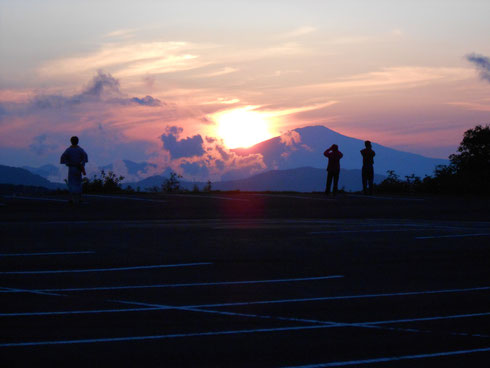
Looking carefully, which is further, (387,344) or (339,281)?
(339,281)

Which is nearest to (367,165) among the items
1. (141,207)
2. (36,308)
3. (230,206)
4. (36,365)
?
(230,206)

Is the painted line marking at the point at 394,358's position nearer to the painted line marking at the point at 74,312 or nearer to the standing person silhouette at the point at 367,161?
the painted line marking at the point at 74,312

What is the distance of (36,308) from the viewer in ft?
26.8

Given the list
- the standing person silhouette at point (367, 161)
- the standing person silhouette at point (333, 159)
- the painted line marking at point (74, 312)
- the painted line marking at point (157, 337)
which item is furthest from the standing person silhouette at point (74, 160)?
the painted line marking at point (157, 337)

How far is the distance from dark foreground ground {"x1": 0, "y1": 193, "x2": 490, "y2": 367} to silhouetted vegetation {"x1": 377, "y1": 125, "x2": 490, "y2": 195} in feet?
65.0

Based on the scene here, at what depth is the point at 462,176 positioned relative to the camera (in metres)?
41.6

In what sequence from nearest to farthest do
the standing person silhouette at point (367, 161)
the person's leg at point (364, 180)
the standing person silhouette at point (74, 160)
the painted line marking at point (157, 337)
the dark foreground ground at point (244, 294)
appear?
the dark foreground ground at point (244, 294)
the painted line marking at point (157, 337)
the standing person silhouette at point (74, 160)
the standing person silhouette at point (367, 161)
the person's leg at point (364, 180)

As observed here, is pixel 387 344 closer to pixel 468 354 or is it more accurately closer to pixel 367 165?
pixel 468 354

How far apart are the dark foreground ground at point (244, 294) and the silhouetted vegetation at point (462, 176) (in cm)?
1982

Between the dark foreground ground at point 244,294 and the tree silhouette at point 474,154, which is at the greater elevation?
the tree silhouette at point 474,154

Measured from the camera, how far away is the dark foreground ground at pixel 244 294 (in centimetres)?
652

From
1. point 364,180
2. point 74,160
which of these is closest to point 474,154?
point 364,180

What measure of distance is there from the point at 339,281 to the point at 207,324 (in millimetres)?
3116

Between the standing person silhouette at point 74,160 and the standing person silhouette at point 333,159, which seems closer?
the standing person silhouette at point 74,160
